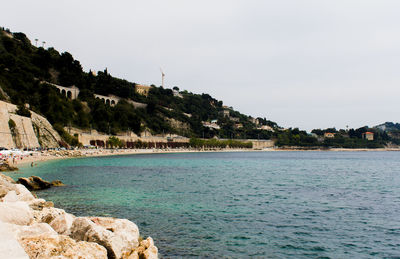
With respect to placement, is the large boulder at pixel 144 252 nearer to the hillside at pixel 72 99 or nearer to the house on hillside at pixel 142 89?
the hillside at pixel 72 99

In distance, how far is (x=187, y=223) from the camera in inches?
548

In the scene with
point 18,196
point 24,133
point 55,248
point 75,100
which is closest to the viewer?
point 55,248

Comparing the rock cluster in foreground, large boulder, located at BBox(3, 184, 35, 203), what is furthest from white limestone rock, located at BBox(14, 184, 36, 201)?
the rock cluster in foreground

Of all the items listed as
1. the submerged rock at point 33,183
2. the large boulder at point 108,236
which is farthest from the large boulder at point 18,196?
the submerged rock at point 33,183

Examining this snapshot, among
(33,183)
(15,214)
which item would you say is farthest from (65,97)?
(15,214)

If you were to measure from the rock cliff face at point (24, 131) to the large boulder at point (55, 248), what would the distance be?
47945 mm

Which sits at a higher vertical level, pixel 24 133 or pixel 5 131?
pixel 5 131

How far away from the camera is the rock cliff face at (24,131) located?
158 ft

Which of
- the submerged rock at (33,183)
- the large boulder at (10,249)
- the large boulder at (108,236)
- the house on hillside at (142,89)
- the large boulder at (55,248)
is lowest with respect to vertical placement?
the submerged rock at (33,183)

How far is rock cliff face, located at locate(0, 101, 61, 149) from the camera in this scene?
48094 millimetres

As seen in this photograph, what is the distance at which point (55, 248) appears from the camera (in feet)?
18.5

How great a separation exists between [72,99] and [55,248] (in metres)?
97.3

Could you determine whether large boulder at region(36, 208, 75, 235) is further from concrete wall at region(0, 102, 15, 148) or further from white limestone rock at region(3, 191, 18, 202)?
concrete wall at region(0, 102, 15, 148)

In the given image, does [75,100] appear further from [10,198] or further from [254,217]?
[10,198]
